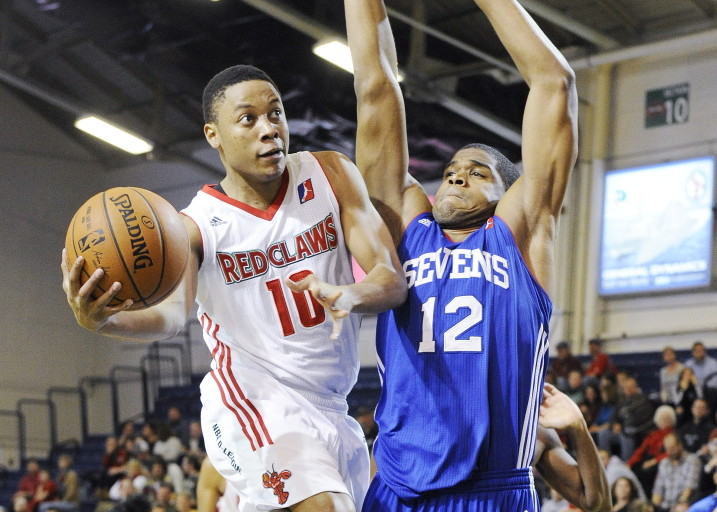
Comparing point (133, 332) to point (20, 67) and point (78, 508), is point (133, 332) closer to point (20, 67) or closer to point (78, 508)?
point (78, 508)

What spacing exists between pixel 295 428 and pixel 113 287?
914 millimetres

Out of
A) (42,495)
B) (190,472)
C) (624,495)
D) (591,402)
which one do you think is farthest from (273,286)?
(42,495)

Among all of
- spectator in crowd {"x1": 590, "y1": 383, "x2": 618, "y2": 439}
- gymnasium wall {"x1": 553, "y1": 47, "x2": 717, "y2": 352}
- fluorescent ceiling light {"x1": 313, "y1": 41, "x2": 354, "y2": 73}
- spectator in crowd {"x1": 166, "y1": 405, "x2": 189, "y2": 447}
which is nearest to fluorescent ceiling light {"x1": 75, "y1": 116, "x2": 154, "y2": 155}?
spectator in crowd {"x1": 166, "y1": 405, "x2": 189, "y2": 447}

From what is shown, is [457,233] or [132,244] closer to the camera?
[132,244]

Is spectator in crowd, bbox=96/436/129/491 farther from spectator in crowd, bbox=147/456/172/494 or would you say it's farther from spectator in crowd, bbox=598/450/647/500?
spectator in crowd, bbox=598/450/647/500

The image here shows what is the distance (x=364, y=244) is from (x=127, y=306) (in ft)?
3.00

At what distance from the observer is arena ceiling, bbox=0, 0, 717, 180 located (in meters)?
14.8

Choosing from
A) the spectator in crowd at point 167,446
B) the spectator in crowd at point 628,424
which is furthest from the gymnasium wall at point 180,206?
the spectator in crowd at point 167,446

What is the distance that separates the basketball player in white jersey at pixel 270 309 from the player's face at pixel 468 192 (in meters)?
0.26

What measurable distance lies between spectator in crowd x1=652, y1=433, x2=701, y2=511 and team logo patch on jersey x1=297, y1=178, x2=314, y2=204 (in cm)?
710

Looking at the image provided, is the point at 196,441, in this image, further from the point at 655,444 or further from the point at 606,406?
the point at 655,444

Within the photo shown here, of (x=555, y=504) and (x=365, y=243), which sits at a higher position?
(x=365, y=243)

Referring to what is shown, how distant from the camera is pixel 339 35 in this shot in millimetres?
13867

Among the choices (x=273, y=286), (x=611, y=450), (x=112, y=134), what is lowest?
(x=611, y=450)
